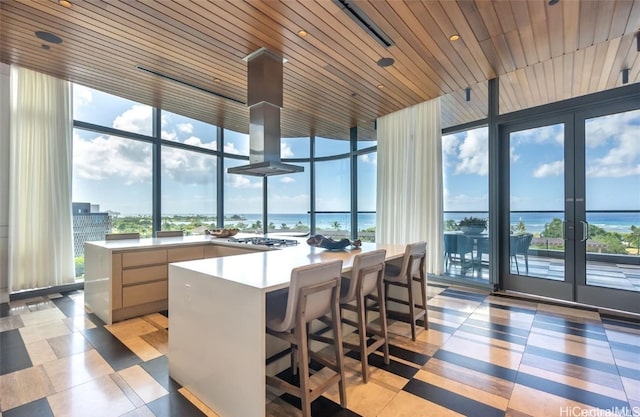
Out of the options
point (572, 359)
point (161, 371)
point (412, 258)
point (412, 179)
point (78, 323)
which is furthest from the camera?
point (412, 179)

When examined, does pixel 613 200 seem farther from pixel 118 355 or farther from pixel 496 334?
pixel 118 355

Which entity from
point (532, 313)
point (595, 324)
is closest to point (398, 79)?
point (532, 313)

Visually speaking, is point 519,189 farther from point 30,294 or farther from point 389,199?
point 30,294

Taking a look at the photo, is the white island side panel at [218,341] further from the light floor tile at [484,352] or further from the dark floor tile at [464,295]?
the dark floor tile at [464,295]

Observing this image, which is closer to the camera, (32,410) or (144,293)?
(32,410)

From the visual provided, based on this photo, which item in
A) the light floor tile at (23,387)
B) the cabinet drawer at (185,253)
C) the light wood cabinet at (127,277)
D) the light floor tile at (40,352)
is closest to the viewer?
the light floor tile at (23,387)

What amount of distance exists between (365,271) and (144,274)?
105 inches

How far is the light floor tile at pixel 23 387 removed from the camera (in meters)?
1.84

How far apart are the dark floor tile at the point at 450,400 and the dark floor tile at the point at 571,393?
482mm

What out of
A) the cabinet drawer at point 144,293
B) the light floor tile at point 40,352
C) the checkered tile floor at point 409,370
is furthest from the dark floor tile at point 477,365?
the light floor tile at point 40,352

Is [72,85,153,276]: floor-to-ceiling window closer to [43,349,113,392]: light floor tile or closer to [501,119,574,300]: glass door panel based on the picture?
[43,349,113,392]: light floor tile

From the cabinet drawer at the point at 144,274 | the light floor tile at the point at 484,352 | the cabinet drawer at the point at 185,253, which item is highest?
the cabinet drawer at the point at 185,253

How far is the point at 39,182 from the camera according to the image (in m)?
4.00

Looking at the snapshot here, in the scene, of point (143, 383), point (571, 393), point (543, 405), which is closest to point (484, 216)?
point (571, 393)
